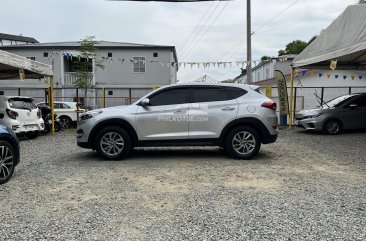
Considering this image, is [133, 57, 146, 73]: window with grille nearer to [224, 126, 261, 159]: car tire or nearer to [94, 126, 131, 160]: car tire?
[94, 126, 131, 160]: car tire

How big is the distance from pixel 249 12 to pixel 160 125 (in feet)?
44.4

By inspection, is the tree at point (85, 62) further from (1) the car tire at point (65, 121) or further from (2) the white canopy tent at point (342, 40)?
(2) the white canopy tent at point (342, 40)

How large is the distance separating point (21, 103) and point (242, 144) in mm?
7871

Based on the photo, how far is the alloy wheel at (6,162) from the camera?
20.3 feet

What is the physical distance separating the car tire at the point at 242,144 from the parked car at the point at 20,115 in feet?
23.7

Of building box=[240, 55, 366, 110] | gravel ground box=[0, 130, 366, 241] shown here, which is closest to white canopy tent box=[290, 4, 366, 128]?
building box=[240, 55, 366, 110]

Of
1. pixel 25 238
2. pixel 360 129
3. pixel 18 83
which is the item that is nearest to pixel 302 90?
pixel 360 129

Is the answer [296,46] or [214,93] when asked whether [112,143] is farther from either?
[296,46]

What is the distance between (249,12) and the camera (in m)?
19.7

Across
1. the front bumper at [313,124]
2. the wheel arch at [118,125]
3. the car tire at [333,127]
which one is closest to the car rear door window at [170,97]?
the wheel arch at [118,125]

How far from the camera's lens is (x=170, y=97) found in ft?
27.7

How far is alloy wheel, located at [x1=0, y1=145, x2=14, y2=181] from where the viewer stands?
6191 mm

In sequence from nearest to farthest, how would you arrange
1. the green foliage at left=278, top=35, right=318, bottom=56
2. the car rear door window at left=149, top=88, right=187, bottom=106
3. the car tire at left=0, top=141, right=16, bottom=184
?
1. the car tire at left=0, top=141, right=16, bottom=184
2. the car rear door window at left=149, top=88, right=187, bottom=106
3. the green foliage at left=278, top=35, right=318, bottom=56

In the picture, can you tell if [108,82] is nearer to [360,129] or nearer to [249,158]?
[360,129]
